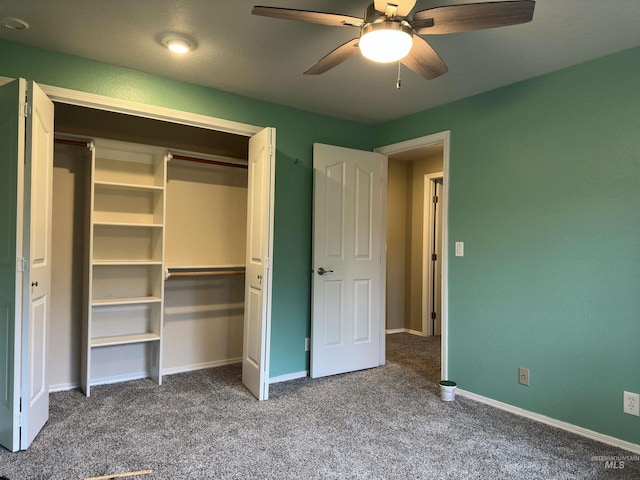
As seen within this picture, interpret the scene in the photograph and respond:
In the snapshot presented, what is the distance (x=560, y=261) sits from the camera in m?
2.83

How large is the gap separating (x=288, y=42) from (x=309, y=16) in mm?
749

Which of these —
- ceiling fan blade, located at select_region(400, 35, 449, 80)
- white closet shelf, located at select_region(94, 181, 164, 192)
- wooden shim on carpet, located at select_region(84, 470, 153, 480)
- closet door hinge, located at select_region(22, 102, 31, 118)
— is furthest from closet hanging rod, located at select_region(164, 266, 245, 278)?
ceiling fan blade, located at select_region(400, 35, 449, 80)

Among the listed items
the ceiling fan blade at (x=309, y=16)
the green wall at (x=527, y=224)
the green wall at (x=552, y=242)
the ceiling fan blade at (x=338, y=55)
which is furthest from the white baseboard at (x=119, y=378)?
the ceiling fan blade at (x=309, y=16)

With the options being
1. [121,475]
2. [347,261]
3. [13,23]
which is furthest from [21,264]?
[347,261]

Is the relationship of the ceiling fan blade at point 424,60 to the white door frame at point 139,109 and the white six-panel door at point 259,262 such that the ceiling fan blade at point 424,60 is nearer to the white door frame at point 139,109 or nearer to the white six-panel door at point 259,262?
the white six-panel door at point 259,262

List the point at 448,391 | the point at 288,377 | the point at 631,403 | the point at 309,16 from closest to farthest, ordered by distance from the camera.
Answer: the point at 309,16
the point at 631,403
the point at 448,391
the point at 288,377

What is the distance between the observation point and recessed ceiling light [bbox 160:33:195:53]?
2467 millimetres

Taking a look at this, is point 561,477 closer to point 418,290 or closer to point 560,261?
point 560,261

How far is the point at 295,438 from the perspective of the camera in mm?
2568

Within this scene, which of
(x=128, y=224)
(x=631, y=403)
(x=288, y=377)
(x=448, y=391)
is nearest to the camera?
(x=631, y=403)

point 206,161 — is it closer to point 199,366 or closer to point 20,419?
point 199,366

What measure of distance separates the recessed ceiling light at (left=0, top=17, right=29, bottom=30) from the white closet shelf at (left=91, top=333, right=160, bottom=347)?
2144 millimetres

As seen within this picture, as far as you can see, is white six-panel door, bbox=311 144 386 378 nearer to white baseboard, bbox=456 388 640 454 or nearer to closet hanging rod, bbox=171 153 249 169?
closet hanging rod, bbox=171 153 249 169

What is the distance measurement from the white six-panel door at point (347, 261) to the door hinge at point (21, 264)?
2.10 metres
